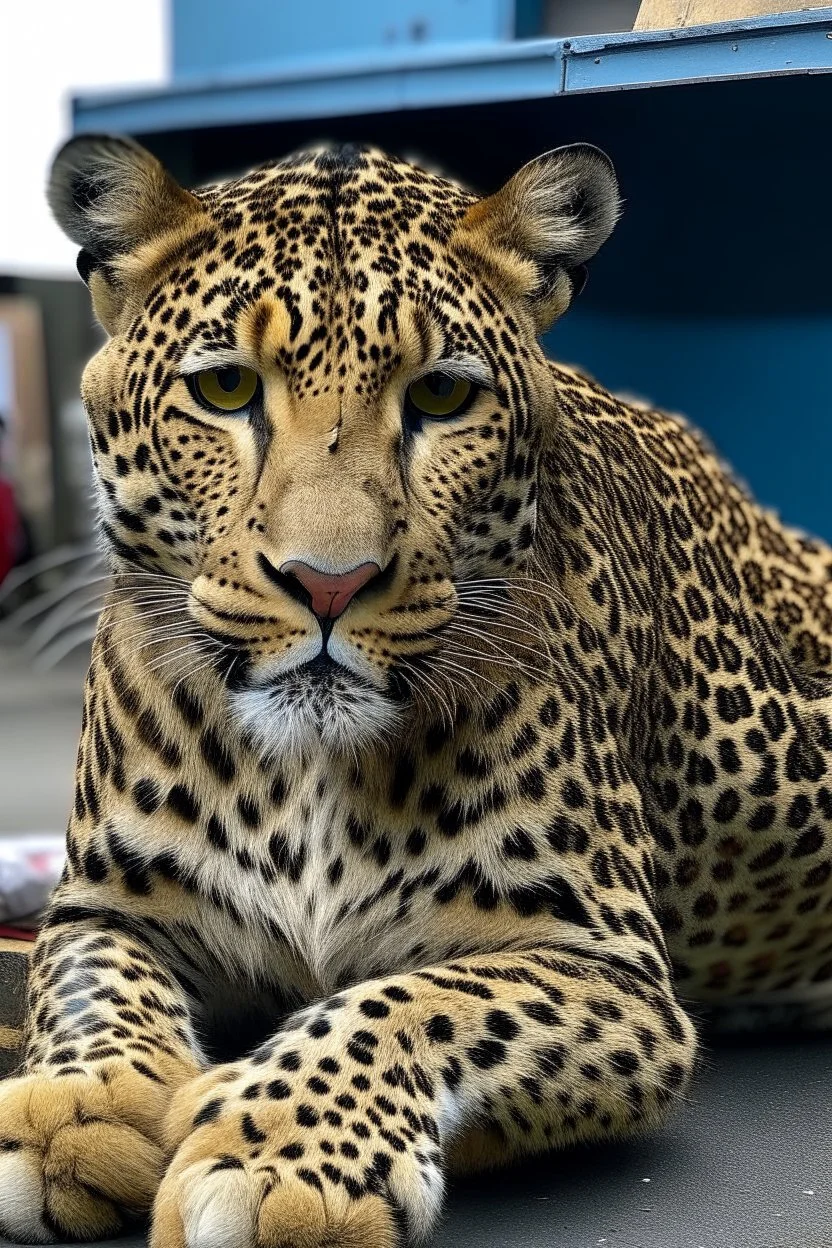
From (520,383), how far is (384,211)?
30 centimetres

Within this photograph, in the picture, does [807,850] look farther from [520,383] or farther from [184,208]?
[184,208]

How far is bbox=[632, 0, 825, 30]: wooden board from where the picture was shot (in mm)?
2775

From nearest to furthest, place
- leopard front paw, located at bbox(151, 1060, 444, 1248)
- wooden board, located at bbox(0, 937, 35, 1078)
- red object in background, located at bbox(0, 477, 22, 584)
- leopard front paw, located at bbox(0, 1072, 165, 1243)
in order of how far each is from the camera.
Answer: leopard front paw, located at bbox(151, 1060, 444, 1248), leopard front paw, located at bbox(0, 1072, 165, 1243), wooden board, located at bbox(0, 937, 35, 1078), red object in background, located at bbox(0, 477, 22, 584)

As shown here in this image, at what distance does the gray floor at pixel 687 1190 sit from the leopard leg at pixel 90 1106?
9 cm

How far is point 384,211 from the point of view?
261cm

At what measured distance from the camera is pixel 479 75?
4.83 metres

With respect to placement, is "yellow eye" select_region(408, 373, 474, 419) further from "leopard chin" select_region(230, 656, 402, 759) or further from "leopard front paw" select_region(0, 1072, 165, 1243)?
"leopard front paw" select_region(0, 1072, 165, 1243)

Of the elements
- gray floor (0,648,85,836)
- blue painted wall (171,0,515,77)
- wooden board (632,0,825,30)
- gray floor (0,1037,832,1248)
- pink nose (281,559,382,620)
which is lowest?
gray floor (0,648,85,836)

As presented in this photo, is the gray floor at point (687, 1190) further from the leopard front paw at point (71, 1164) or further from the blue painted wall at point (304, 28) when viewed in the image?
the blue painted wall at point (304, 28)

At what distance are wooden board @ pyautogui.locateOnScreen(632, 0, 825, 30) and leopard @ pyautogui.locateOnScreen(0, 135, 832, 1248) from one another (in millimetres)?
286

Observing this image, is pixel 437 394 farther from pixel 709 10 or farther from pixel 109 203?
pixel 709 10

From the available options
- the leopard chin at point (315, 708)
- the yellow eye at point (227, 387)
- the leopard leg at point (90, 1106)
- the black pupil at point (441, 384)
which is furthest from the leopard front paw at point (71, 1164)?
the black pupil at point (441, 384)

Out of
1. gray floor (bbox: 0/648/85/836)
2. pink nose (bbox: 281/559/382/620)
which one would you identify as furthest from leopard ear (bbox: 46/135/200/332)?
gray floor (bbox: 0/648/85/836)

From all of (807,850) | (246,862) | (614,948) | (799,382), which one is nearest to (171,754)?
(246,862)
